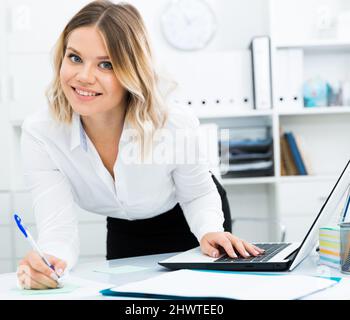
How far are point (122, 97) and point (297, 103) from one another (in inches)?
73.5

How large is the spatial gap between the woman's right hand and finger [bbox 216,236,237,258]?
409 mm

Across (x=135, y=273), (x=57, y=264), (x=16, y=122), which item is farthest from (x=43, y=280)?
(x=16, y=122)

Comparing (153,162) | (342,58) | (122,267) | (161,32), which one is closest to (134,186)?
(153,162)

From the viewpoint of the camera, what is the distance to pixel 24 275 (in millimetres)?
1076

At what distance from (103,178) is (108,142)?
4.3 inches

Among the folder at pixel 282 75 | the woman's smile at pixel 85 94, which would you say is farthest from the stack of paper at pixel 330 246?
the folder at pixel 282 75

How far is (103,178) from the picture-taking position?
1.59 metres

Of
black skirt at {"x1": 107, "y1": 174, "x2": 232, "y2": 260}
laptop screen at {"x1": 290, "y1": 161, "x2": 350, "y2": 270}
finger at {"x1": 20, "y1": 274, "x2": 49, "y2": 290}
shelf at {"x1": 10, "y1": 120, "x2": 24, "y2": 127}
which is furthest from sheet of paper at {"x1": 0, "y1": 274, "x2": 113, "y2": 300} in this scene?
shelf at {"x1": 10, "y1": 120, "x2": 24, "y2": 127}

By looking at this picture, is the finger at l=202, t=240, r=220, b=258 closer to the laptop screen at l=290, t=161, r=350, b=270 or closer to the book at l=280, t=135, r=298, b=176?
the laptop screen at l=290, t=161, r=350, b=270

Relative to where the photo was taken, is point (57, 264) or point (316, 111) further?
point (316, 111)

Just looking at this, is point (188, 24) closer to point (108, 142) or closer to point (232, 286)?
point (108, 142)

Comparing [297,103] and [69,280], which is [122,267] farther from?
[297,103]

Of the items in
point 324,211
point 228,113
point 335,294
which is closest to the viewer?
point 335,294

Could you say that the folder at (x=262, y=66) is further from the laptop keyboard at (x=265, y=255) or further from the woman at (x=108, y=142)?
the laptop keyboard at (x=265, y=255)
